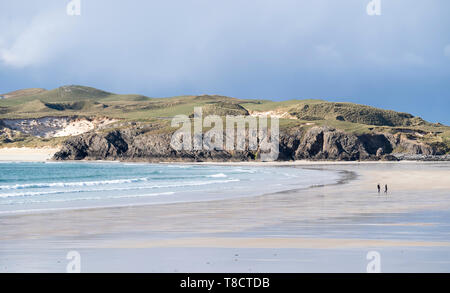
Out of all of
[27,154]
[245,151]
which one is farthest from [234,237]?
[27,154]

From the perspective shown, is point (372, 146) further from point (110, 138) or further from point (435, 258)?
point (435, 258)

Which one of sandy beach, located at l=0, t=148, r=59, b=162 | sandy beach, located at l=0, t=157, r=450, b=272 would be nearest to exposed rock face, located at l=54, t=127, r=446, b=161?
sandy beach, located at l=0, t=148, r=59, b=162

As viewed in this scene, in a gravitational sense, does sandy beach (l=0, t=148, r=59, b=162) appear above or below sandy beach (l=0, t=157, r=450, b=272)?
below

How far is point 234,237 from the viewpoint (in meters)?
15.8

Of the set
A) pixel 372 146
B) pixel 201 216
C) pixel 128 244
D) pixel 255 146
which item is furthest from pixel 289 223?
pixel 372 146

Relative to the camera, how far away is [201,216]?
22.4 m

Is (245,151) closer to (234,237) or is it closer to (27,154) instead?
(27,154)

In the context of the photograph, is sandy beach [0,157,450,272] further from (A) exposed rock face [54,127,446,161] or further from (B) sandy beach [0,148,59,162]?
(B) sandy beach [0,148,59,162]

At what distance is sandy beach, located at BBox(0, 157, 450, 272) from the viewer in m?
11.5

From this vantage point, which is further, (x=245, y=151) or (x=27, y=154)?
(x=27, y=154)

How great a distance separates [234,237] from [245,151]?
11163 centimetres

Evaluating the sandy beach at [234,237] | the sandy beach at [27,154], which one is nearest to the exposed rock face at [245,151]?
the sandy beach at [27,154]

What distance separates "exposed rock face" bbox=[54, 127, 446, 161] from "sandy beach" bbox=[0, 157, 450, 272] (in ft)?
331
